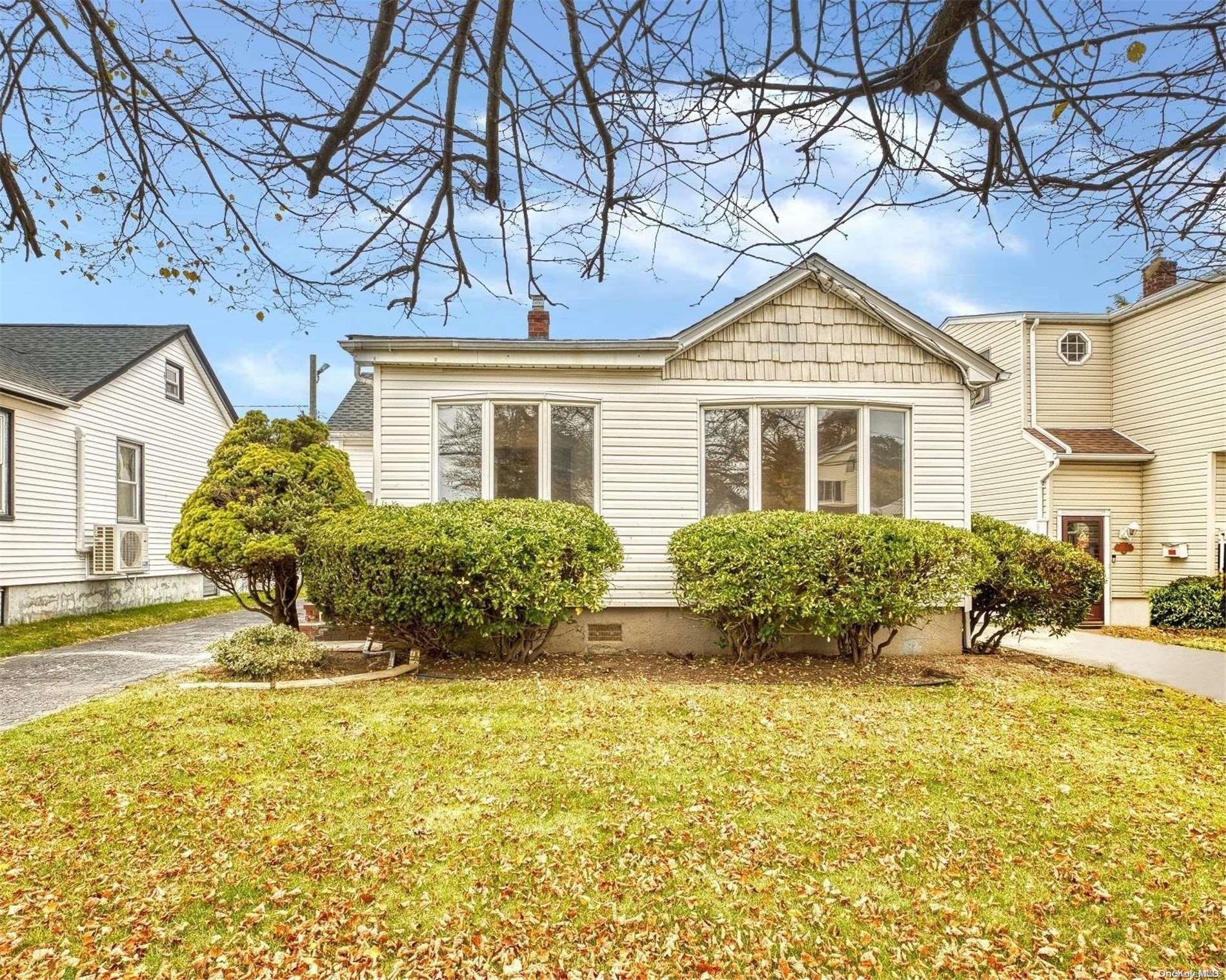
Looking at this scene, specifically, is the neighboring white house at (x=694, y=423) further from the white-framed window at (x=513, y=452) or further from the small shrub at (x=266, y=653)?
the small shrub at (x=266, y=653)

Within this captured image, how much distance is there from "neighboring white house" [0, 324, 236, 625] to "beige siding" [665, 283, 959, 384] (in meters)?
11.1

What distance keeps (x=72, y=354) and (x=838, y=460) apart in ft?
49.1

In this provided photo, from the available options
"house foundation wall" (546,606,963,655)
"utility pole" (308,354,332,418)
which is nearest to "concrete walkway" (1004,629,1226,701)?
"house foundation wall" (546,606,963,655)

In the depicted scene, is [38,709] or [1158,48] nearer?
[1158,48]

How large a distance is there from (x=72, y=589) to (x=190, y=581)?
3773mm

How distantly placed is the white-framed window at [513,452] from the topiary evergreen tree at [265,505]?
46.6 inches

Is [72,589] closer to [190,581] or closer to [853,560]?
[190,581]

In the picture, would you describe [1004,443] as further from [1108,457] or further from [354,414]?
[354,414]

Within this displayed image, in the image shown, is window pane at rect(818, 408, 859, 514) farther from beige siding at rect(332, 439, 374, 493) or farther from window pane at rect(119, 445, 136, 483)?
window pane at rect(119, 445, 136, 483)

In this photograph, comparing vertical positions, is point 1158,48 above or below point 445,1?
below

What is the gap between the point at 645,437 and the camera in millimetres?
8523

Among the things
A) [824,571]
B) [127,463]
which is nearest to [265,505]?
[824,571]

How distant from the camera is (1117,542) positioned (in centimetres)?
1363

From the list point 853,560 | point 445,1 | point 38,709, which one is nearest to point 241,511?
point 38,709
